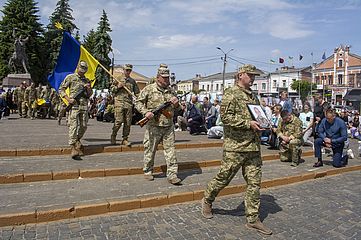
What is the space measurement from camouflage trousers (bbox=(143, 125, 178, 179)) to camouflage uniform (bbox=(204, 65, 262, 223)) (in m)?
1.57

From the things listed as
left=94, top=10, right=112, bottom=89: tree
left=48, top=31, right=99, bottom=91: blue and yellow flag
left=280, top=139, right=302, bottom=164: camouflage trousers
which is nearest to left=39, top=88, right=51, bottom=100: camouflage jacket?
left=48, top=31, right=99, bottom=91: blue and yellow flag

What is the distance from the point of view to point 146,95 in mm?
6203

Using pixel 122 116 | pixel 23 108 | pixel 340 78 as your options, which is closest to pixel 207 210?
pixel 122 116

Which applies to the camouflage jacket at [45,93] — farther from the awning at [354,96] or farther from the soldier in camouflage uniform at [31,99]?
the awning at [354,96]

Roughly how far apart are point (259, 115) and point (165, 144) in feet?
7.07

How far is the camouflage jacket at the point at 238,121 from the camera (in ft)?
14.6

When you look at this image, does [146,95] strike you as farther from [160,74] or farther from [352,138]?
[352,138]

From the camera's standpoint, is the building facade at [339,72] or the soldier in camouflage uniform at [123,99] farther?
the building facade at [339,72]

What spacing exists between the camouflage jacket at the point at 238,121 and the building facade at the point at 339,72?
71907mm

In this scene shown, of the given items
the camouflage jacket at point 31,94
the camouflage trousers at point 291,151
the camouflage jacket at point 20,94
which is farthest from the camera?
the camouflage jacket at point 20,94

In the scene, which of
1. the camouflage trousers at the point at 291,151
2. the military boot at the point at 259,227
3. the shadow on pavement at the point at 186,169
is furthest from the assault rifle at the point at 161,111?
the camouflage trousers at the point at 291,151

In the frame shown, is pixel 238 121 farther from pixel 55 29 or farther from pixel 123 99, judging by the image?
pixel 55 29

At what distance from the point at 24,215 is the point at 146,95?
117 inches

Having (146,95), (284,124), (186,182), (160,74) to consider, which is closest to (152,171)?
(186,182)
